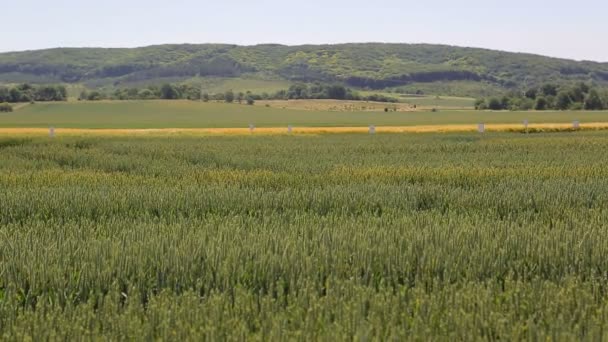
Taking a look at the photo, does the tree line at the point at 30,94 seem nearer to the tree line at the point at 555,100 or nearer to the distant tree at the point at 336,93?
the distant tree at the point at 336,93

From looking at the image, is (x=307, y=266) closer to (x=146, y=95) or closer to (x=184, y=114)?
(x=184, y=114)

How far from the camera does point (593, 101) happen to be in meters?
98.6

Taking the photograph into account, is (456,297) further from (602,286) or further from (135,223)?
(135,223)

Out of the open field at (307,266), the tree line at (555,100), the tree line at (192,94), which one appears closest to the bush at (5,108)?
the tree line at (192,94)

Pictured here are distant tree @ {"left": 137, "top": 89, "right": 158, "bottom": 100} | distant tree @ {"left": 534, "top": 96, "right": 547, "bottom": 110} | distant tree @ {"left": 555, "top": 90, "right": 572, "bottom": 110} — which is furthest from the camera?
distant tree @ {"left": 137, "top": 89, "right": 158, "bottom": 100}

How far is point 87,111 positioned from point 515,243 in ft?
298

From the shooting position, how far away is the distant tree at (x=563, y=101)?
330 ft

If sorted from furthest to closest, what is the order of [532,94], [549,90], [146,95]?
[146,95] → [532,94] → [549,90]

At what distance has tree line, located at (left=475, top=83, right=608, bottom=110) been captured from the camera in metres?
99.2

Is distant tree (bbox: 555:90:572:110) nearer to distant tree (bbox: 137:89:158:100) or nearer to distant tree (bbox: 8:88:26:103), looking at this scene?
distant tree (bbox: 137:89:158:100)

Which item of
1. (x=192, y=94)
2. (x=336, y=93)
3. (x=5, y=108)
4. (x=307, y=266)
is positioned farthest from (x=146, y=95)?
(x=307, y=266)

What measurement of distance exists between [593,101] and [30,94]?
81.3m

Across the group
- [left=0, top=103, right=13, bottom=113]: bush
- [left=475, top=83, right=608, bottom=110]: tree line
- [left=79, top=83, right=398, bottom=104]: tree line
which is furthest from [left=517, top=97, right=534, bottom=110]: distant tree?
[left=0, top=103, right=13, bottom=113]: bush

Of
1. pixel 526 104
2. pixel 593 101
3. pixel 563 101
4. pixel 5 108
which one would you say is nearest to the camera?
pixel 5 108
